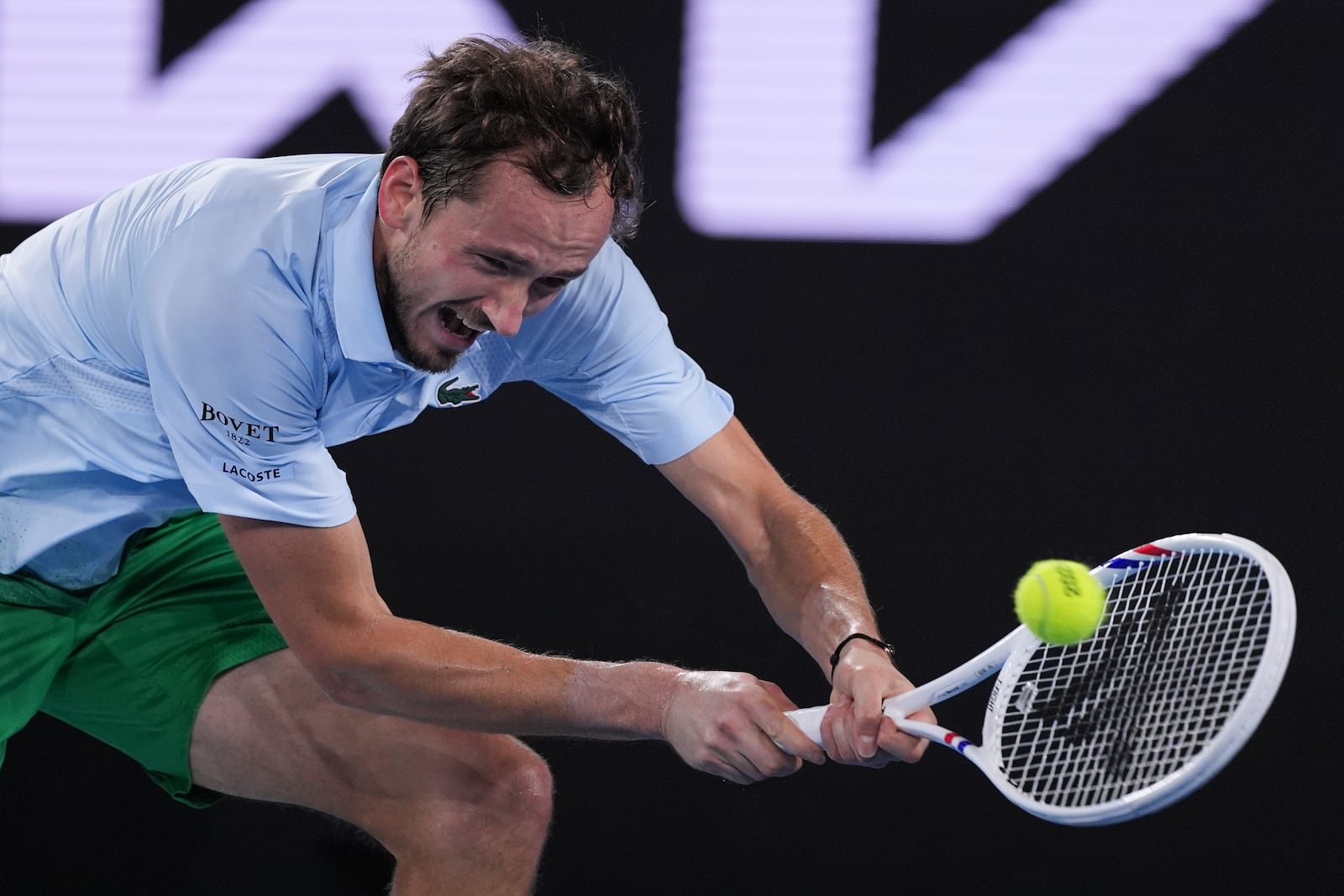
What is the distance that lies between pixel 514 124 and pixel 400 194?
17 centimetres

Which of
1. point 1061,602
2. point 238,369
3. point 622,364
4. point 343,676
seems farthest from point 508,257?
point 1061,602

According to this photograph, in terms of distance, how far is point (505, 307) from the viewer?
1795mm

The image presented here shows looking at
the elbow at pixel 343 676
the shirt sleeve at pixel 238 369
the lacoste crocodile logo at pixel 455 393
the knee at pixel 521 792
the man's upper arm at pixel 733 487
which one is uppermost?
the shirt sleeve at pixel 238 369

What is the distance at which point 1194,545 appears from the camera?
1.66 meters

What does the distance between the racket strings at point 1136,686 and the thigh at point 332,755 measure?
71 centimetres

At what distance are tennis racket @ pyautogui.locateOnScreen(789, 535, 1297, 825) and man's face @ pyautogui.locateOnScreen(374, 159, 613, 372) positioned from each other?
589 millimetres

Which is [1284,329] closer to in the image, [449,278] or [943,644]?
[943,644]

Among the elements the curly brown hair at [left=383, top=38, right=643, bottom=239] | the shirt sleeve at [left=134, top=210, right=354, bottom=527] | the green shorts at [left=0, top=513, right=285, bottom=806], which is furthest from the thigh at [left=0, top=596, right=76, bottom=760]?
the curly brown hair at [left=383, top=38, right=643, bottom=239]

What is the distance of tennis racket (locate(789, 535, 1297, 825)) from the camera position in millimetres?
1595

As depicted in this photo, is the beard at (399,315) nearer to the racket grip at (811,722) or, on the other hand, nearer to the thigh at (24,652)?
the racket grip at (811,722)

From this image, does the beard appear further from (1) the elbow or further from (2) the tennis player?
(1) the elbow

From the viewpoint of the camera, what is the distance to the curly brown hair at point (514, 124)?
1.75m

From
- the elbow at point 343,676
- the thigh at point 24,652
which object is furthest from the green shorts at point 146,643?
the elbow at point 343,676

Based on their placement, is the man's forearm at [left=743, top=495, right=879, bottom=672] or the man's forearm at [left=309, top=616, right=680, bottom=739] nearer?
the man's forearm at [left=309, top=616, right=680, bottom=739]
